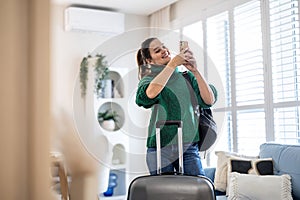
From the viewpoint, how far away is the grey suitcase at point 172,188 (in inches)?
70.6

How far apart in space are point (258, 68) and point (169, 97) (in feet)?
5.34

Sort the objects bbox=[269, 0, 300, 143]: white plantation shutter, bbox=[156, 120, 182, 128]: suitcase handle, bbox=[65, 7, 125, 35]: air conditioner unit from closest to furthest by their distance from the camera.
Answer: bbox=[156, 120, 182, 128]: suitcase handle, bbox=[269, 0, 300, 143]: white plantation shutter, bbox=[65, 7, 125, 35]: air conditioner unit

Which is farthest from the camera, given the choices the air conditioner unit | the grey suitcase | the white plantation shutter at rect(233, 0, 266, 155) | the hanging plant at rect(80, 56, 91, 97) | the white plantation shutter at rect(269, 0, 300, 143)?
the air conditioner unit

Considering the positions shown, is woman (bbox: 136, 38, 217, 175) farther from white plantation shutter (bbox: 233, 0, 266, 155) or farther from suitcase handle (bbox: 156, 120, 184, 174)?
white plantation shutter (bbox: 233, 0, 266, 155)

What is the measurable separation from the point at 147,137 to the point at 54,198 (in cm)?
185

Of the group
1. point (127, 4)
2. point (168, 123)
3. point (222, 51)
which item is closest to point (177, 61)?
point (168, 123)

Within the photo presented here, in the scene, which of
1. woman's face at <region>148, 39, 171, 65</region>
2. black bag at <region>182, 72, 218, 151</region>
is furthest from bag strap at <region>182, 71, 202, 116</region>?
woman's face at <region>148, 39, 171, 65</region>

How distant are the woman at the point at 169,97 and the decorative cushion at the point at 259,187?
2.47 ft

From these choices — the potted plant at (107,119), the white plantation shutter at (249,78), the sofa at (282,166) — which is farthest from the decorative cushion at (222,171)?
the potted plant at (107,119)

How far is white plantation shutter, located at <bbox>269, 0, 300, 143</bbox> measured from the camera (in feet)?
9.92

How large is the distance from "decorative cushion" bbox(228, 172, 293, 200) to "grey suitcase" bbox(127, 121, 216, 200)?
0.96 metres

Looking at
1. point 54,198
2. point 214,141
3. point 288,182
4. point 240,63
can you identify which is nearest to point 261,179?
point 288,182

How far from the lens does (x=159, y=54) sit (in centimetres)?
209

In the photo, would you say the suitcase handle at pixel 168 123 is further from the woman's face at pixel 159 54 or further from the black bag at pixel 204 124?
the woman's face at pixel 159 54
